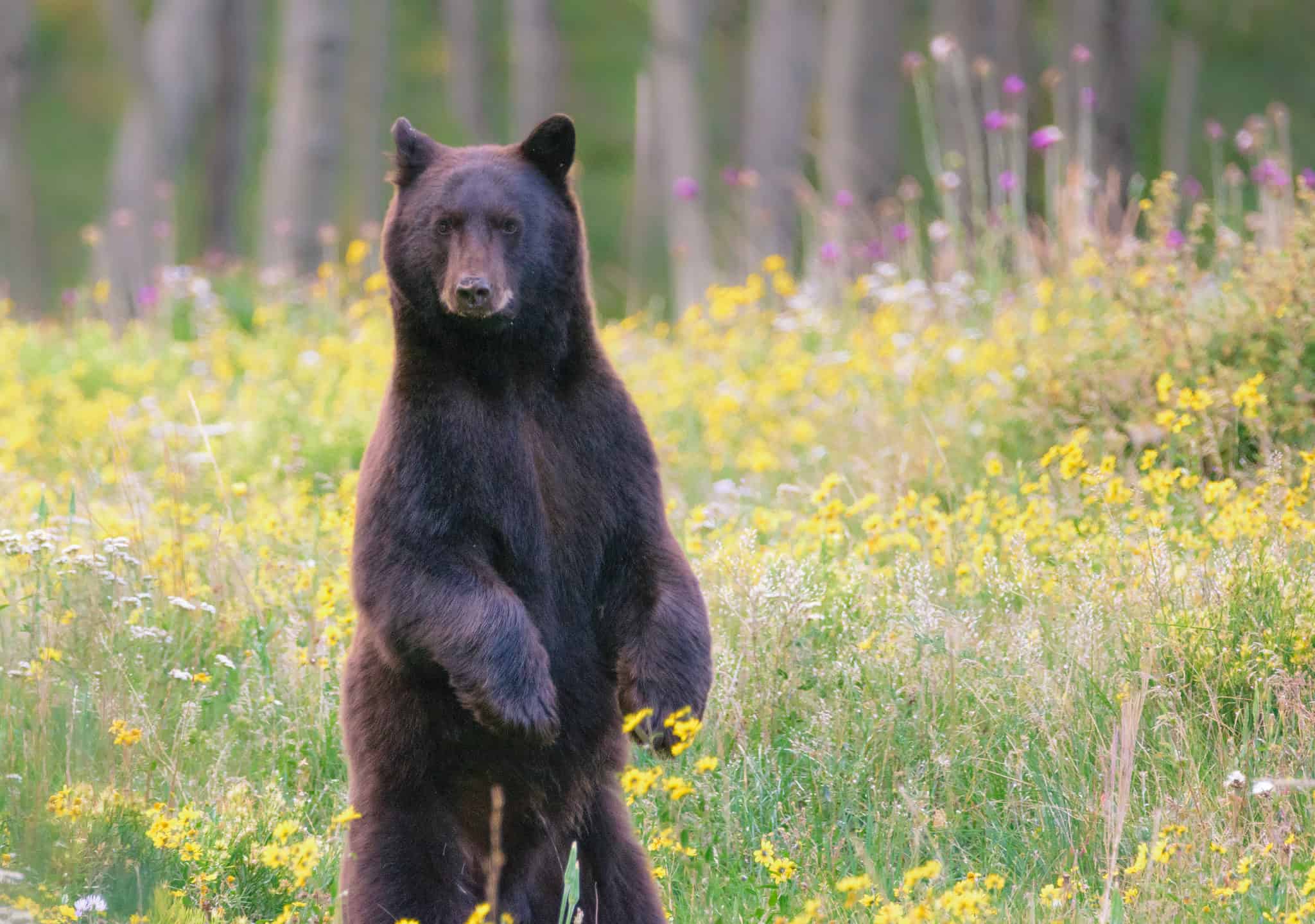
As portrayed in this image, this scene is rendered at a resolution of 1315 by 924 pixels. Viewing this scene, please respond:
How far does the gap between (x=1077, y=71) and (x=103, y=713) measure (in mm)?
12141

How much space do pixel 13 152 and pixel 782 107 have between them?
8556 mm

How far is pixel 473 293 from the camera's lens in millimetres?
3453

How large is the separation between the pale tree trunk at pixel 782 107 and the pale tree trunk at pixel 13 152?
23.6ft

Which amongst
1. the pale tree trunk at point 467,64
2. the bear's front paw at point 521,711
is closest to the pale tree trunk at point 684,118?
the pale tree trunk at point 467,64

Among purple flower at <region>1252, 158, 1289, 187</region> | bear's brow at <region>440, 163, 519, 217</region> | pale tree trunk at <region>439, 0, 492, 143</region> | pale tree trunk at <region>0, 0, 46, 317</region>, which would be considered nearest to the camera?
bear's brow at <region>440, 163, 519, 217</region>

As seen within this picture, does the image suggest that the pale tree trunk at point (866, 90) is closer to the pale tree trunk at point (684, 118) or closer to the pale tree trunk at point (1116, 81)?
the pale tree trunk at point (684, 118)

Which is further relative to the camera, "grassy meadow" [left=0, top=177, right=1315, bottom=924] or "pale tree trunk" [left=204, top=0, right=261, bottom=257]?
"pale tree trunk" [left=204, top=0, right=261, bottom=257]

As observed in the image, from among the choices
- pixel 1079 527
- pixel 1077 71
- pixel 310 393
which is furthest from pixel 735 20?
pixel 1079 527

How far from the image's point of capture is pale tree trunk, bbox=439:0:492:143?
2617 centimetres

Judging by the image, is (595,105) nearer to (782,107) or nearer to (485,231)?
(782,107)

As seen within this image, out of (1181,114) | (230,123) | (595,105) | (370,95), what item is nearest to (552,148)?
(1181,114)

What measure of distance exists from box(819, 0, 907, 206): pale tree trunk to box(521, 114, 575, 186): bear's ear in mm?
10637

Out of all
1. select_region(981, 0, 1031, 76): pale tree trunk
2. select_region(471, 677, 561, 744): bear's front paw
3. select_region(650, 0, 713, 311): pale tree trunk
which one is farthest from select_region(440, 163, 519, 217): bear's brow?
select_region(981, 0, 1031, 76): pale tree trunk

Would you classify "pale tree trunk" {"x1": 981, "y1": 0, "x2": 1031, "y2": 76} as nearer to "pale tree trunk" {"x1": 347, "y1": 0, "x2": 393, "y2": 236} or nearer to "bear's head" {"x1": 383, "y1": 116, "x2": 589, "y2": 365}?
"pale tree trunk" {"x1": 347, "y1": 0, "x2": 393, "y2": 236}
